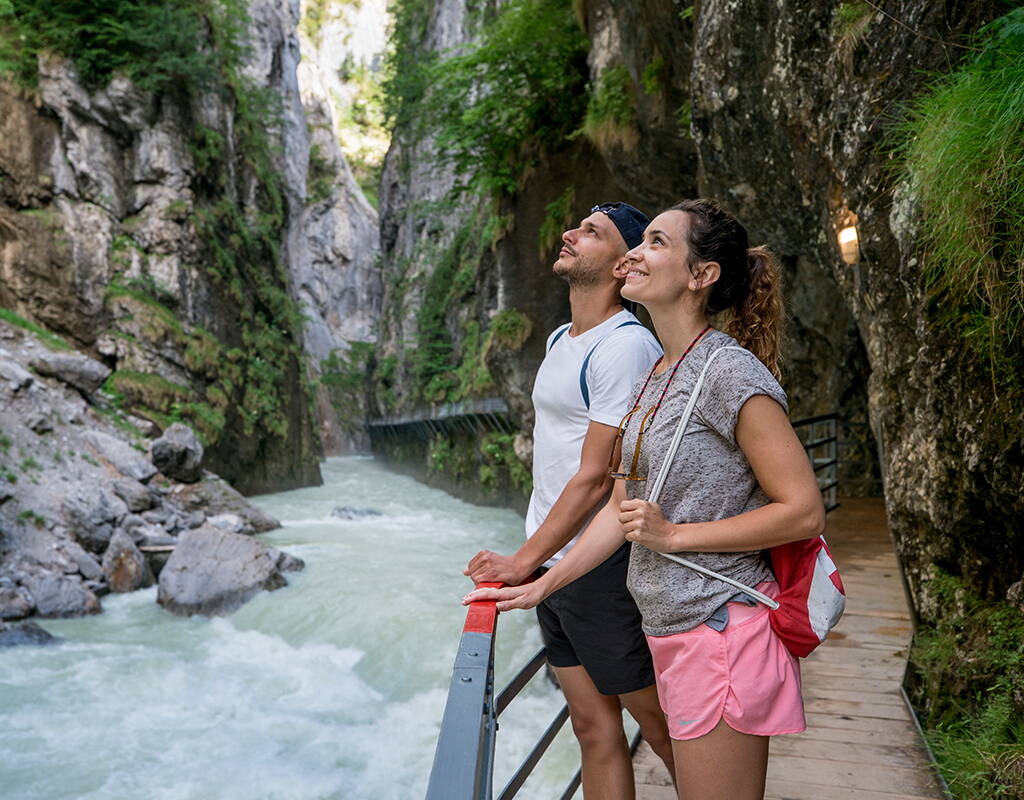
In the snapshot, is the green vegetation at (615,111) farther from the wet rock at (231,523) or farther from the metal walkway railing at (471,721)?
the metal walkway railing at (471,721)

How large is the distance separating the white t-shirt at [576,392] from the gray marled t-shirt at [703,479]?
0.22 metres

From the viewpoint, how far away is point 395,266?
106 feet

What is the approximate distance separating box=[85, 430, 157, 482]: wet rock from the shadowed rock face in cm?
1112

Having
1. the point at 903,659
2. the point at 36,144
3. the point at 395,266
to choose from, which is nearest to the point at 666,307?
the point at 903,659

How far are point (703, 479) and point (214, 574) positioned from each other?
29.7ft

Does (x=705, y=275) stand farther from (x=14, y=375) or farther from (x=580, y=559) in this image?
(x=14, y=375)

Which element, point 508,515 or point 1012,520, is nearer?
point 1012,520

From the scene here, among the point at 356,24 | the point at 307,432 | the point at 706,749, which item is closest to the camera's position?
the point at 706,749

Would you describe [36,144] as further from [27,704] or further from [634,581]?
[634,581]

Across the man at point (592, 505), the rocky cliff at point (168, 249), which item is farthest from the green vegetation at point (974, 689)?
the rocky cliff at point (168, 249)

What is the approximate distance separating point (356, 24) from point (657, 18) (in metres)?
51.6

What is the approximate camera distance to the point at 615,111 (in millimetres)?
9633

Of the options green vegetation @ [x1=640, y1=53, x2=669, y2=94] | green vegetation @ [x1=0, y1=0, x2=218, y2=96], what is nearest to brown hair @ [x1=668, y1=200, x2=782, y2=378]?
green vegetation @ [x1=640, y1=53, x2=669, y2=94]

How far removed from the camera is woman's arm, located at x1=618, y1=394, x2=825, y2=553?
4.62 feet
